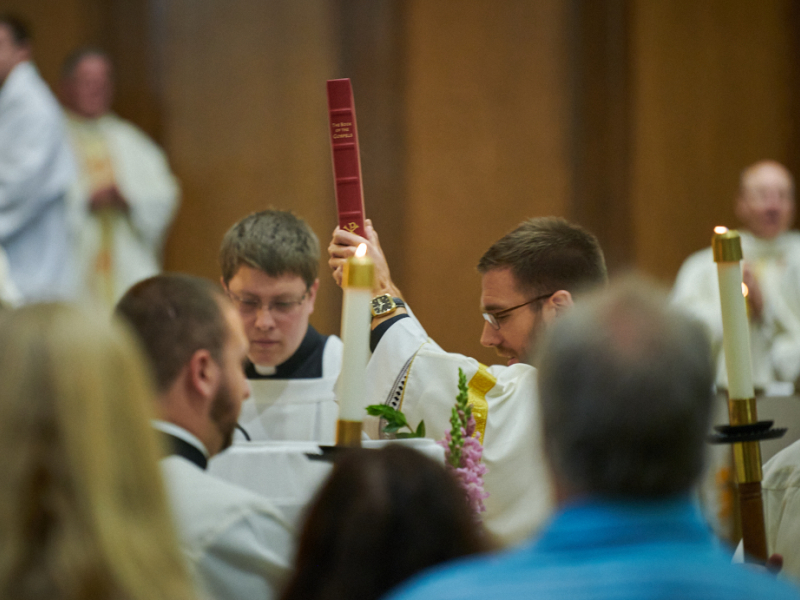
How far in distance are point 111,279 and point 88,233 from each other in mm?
371

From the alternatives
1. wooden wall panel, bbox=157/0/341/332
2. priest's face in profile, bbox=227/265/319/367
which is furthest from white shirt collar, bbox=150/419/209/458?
wooden wall panel, bbox=157/0/341/332

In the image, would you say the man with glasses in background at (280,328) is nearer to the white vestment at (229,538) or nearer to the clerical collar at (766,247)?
the white vestment at (229,538)

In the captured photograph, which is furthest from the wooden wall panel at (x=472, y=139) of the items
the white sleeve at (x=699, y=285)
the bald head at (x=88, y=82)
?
the bald head at (x=88, y=82)

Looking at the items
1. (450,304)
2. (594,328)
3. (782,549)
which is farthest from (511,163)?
(594,328)

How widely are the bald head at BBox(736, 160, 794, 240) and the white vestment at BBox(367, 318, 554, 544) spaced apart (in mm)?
4726

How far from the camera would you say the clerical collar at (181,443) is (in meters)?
1.85

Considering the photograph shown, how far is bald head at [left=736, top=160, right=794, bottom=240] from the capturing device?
678 cm

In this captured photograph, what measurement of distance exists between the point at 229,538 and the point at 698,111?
22.5 ft

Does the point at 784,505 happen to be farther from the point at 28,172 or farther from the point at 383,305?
the point at 28,172

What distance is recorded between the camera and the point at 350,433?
1.64 metres

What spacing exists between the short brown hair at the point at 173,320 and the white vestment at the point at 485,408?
0.74m

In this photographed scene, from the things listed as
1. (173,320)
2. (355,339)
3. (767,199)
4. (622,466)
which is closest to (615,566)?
(622,466)

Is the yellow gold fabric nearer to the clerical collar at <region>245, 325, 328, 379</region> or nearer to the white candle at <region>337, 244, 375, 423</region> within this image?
the white candle at <region>337, 244, 375, 423</region>

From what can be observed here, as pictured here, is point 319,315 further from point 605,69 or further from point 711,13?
point 711,13
